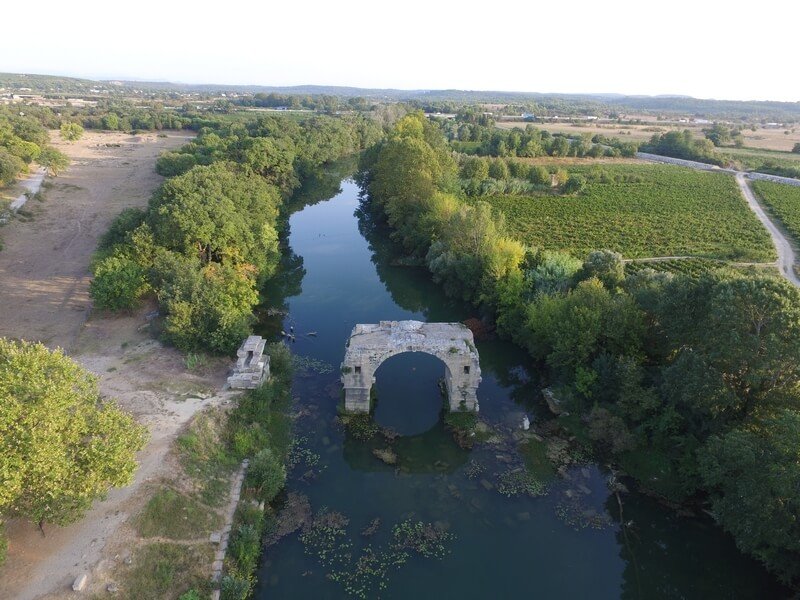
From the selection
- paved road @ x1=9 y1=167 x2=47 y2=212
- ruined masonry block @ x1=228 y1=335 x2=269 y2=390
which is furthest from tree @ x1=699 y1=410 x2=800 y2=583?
paved road @ x1=9 y1=167 x2=47 y2=212

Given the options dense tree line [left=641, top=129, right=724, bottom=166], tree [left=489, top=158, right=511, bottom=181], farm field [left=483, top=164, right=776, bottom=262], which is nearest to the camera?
farm field [left=483, top=164, right=776, bottom=262]

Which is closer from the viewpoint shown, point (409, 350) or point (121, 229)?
point (409, 350)

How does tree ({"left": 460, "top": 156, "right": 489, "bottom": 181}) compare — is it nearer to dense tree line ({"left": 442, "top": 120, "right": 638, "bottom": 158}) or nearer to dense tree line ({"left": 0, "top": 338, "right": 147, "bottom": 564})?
dense tree line ({"left": 442, "top": 120, "right": 638, "bottom": 158})

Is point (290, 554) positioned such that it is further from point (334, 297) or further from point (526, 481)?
point (334, 297)

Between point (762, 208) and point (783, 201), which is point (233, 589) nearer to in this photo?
point (762, 208)

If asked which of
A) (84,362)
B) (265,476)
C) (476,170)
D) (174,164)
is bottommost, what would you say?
(265,476)

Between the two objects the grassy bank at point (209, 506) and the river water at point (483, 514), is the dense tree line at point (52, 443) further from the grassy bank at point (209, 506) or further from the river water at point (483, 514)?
the river water at point (483, 514)

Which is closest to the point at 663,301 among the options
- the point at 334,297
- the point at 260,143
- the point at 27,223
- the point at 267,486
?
the point at 267,486

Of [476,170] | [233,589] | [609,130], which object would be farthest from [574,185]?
[609,130]

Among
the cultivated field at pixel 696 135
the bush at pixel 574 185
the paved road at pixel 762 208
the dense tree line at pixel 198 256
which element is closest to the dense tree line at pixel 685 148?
the paved road at pixel 762 208
